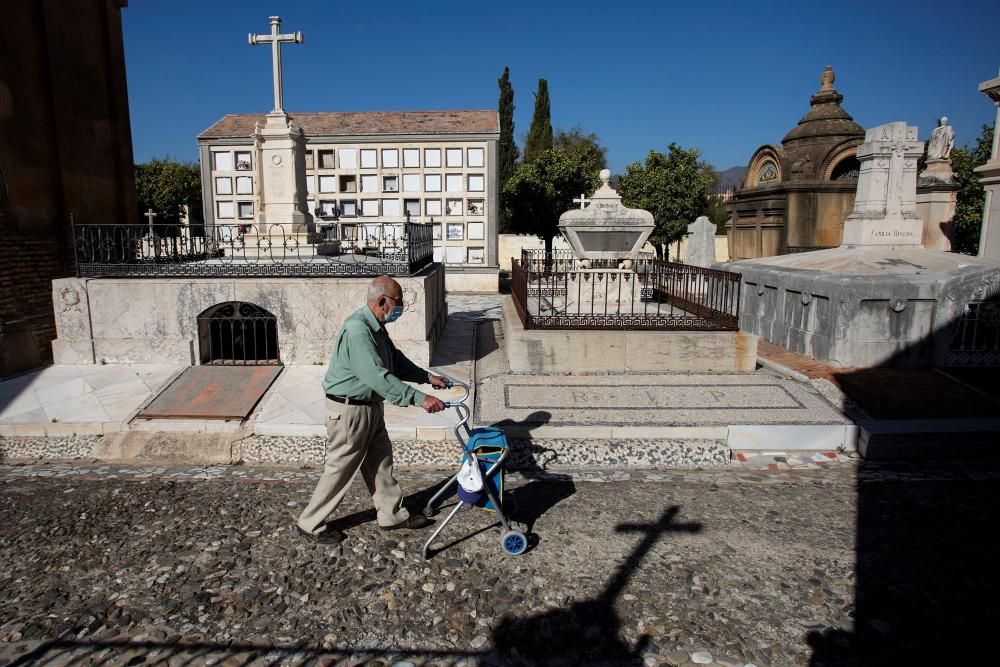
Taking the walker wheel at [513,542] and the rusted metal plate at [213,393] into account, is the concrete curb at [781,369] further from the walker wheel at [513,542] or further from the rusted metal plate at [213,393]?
the rusted metal plate at [213,393]

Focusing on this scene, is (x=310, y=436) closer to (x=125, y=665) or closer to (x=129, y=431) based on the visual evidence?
(x=129, y=431)

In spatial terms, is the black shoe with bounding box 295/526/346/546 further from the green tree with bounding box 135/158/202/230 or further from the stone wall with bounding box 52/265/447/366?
the green tree with bounding box 135/158/202/230

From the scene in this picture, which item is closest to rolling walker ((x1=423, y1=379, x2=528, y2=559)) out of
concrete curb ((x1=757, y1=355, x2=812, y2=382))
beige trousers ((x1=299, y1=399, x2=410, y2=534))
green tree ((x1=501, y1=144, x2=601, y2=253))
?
beige trousers ((x1=299, y1=399, x2=410, y2=534))

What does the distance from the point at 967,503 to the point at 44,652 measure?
6.79 metres

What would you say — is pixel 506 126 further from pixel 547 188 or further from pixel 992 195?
pixel 992 195

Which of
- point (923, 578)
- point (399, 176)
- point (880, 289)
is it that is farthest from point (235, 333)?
point (399, 176)

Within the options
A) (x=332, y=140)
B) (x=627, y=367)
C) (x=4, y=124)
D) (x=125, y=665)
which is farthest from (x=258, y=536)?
(x=332, y=140)

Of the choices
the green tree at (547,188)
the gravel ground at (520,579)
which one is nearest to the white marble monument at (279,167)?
the gravel ground at (520,579)

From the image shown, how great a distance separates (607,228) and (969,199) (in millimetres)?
19700

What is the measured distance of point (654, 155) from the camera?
29.8 m

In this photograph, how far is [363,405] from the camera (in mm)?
4352

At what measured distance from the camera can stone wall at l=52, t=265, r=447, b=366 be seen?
26.3 ft

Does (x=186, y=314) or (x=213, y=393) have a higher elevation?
(x=186, y=314)

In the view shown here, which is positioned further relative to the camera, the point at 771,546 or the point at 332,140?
the point at 332,140
